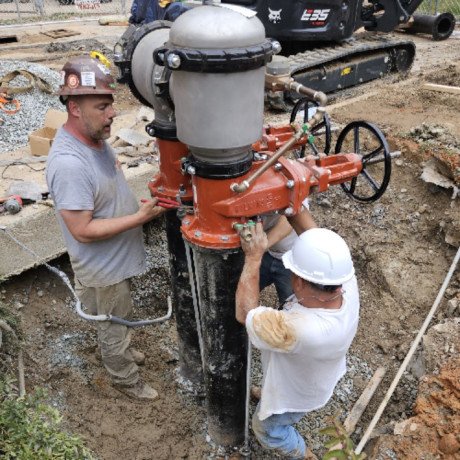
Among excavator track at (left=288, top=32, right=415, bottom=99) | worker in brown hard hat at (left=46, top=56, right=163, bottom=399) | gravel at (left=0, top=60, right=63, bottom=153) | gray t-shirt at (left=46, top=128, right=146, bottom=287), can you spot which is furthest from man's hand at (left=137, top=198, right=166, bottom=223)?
excavator track at (left=288, top=32, right=415, bottom=99)

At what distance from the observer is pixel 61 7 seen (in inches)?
680

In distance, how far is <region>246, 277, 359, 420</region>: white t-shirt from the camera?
2463mm

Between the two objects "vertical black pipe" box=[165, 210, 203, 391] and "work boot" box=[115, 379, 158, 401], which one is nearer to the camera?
"vertical black pipe" box=[165, 210, 203, 391]

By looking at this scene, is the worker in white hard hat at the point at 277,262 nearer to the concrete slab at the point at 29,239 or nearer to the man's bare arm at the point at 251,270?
the man's bare arm at the point at 251,270

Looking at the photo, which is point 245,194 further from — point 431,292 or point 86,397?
point 431,292

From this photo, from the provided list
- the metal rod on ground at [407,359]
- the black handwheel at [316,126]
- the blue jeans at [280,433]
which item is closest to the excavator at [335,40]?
the black handwheel at [316,126]

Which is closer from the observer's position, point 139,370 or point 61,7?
point 139,370

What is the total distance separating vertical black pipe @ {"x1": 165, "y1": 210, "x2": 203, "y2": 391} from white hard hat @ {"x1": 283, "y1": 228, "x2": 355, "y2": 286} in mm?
953

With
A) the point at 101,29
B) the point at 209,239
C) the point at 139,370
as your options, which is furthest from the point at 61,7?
the point at 209,239

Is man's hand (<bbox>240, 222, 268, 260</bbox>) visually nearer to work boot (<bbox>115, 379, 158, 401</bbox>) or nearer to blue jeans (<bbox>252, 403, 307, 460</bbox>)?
blue jeans (<bbox>252, 403, 307, 460</bbox>)

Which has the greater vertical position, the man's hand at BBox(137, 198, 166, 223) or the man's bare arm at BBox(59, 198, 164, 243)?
the man's hand at BBox(137, 198, 166, 223)

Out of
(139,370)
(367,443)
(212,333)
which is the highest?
(212,333)

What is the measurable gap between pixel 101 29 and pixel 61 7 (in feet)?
14.1

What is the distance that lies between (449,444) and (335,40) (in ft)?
24.2
